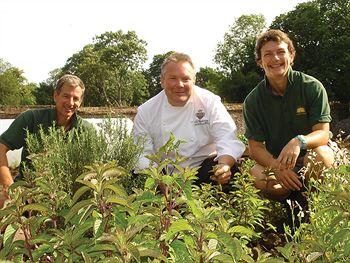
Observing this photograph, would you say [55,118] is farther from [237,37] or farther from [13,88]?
[13,88]

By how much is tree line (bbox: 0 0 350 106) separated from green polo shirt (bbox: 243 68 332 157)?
7.35m

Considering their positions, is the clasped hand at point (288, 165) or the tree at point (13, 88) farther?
the tree at point (13, 88)

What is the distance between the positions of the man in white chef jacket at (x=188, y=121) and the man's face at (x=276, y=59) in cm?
51

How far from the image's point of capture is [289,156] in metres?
3.57

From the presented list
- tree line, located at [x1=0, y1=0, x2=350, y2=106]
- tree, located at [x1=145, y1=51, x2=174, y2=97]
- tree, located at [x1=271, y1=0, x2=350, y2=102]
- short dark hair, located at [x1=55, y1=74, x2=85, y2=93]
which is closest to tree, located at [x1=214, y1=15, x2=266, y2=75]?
tree line, located at [x1=0, y1=0, x2=350, y2=106]

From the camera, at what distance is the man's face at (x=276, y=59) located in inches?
157

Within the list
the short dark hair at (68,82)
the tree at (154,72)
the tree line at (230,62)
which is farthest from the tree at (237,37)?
the short dark hair at (68,82)

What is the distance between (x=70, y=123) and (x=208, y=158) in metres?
1.19

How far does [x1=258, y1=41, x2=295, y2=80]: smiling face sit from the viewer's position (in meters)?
3.99

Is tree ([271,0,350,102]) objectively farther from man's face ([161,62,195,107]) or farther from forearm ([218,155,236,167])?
forearm ([218,155,236,167])

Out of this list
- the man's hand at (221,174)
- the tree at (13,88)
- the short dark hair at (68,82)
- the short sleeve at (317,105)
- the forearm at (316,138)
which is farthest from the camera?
the tree at (13,88)

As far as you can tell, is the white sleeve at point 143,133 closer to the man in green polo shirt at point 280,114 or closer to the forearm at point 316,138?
the man in green polo shirt at point 280,114

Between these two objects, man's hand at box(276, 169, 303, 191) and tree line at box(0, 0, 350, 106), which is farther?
tree line at box(0, 0, 350, 106)

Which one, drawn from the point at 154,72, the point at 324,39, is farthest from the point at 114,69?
the point at 324,39
